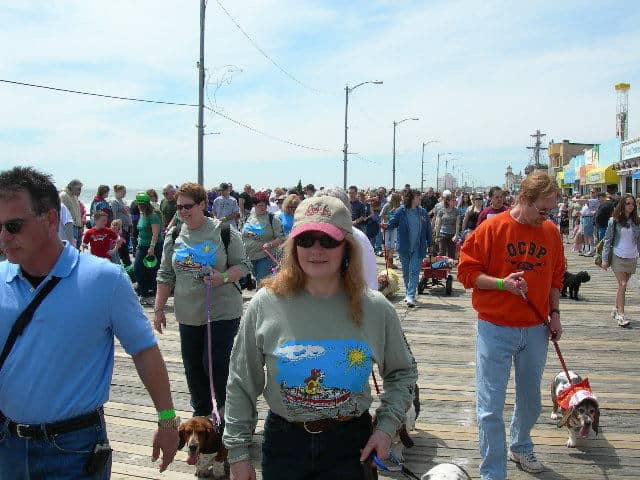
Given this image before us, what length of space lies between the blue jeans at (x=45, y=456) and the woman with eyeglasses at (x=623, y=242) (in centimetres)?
831

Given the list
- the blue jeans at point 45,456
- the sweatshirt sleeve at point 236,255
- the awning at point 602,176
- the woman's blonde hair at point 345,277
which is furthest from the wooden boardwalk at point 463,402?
the awning at point 602,176

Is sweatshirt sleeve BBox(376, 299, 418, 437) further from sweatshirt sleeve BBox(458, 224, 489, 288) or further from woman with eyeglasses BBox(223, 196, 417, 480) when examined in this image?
sweatshirt sleeve BBox(458, 224, 489, 288)

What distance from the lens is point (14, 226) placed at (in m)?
2.37

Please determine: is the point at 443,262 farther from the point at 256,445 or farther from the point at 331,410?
the point at 331,410

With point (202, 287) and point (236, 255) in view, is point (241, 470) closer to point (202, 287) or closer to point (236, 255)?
point (202, 287)

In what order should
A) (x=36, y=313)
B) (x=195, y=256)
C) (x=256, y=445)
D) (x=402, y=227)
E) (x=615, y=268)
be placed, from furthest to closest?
(x=402, y=227) < (x=615, y=268) < (x=256, y=445) < (x=195, y=256) < (x=36, y=313)

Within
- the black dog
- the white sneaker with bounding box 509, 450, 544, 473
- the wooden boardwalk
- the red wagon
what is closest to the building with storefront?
the black dog

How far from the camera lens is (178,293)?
465 cm

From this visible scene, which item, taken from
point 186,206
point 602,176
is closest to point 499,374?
point 186,206

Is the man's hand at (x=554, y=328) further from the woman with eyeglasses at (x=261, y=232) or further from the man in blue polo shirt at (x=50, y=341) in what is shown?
the woman with eyeglasses at (x=261, y=232)

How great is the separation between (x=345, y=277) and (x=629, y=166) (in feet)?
124

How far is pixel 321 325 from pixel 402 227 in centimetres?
817

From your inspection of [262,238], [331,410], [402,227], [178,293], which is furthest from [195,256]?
[402,227]

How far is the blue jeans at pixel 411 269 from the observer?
1056 centimetres
